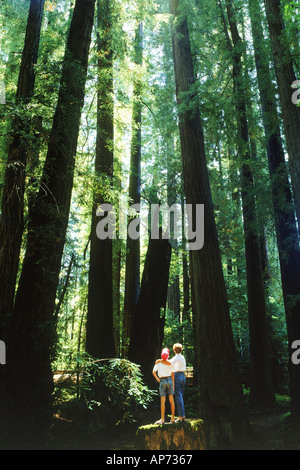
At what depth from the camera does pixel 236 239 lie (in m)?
14.3

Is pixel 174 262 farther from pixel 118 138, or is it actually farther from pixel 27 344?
pixel 27 344

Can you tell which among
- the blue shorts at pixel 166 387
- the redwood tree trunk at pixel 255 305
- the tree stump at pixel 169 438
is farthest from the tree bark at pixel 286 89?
the tree stump at pixel 169 438

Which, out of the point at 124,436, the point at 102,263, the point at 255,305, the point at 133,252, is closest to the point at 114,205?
the point at 102,263

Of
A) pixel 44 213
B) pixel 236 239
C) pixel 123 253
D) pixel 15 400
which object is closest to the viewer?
pixel 15 400

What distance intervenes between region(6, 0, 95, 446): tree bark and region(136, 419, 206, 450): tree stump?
78.7 inches

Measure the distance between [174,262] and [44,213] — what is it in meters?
9.44

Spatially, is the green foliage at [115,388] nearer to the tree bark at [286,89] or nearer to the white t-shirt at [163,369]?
the white t-shirt at [163,369]

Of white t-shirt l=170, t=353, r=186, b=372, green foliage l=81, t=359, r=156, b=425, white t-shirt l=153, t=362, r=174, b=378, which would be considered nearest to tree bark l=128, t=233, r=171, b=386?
green foliage l=81, t=359, r=156, b=425

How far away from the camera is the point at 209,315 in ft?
19.6

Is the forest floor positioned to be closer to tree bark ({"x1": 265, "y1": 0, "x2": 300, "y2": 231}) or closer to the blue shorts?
the blue shorts

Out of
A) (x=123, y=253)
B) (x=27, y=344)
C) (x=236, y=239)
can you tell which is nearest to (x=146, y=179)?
(x=123, y=253)

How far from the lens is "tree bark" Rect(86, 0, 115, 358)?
7988 mm

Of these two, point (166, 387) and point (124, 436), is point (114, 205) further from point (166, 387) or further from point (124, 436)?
point (124, 436)

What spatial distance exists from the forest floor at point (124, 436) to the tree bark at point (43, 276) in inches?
16.8
